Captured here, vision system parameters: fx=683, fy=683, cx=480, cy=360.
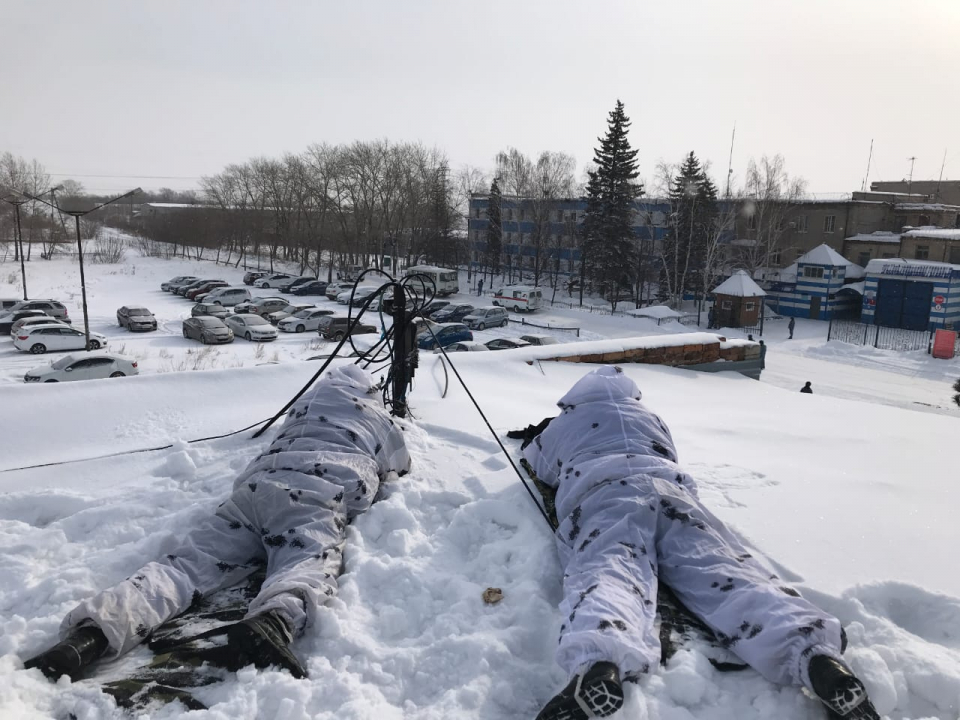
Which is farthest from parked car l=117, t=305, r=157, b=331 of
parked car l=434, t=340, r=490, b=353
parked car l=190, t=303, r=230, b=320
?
parked car l=434, t=340, r=490, b=353

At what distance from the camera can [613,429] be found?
163 inches

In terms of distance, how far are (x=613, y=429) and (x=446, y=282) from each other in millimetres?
36205

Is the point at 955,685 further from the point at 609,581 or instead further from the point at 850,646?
→ the point at 609,581

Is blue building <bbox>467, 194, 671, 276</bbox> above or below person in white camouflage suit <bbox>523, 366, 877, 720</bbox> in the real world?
above

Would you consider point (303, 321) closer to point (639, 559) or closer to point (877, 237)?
point (639, 559)

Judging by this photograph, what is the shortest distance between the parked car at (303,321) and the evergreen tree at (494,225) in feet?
73.2

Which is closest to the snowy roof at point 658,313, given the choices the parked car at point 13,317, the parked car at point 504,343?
the parked car at point 504,343

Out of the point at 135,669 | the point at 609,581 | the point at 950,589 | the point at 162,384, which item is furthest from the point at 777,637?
the point at 162,384

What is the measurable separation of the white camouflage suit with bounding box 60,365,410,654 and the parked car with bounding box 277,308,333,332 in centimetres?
2284

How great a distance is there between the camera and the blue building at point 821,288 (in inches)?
1272

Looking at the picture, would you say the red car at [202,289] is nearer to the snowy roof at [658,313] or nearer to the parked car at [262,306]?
the parked car at [262,306]

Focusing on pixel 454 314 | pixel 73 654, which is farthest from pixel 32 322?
pixel 73 654

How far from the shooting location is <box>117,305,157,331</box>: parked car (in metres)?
25.2

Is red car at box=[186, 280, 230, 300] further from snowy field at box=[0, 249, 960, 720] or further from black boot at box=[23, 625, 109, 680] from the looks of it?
black boot at box=[23, 625, 109, 680]
